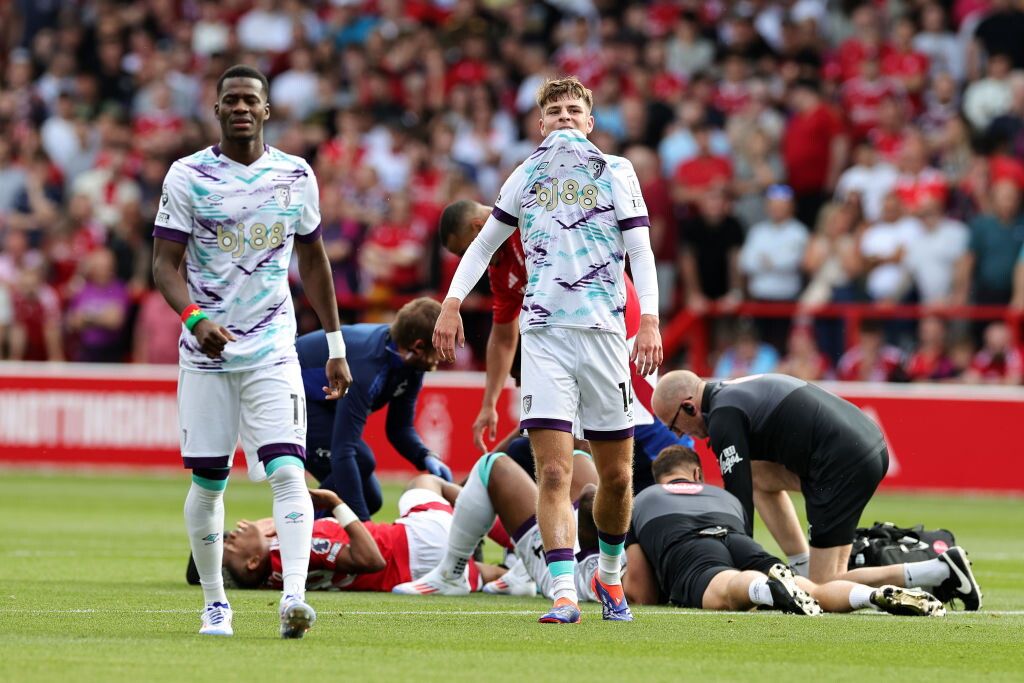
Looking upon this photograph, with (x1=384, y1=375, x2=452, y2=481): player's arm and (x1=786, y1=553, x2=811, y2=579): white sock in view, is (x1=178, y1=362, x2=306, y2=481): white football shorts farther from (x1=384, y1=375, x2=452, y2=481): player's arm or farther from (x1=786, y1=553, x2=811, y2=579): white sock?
(x1=786, y1=553, x2=811, y2=579): white sock

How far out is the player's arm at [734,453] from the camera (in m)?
9.49

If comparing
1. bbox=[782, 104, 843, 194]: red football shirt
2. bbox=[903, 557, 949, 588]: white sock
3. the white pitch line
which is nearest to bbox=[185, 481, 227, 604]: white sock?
the white pitch line

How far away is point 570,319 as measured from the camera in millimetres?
8297

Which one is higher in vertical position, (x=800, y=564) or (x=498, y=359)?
(x=498, y=359)

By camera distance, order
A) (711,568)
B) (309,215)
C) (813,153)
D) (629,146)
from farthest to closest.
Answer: (629,146)
(813,153)
(711,568)
(309,215)

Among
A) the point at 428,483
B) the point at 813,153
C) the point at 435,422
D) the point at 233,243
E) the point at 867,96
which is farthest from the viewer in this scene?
the point at 867,96

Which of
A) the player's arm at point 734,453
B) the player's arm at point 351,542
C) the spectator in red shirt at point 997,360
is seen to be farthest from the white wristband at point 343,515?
the spectator in red shirt at point 997,360

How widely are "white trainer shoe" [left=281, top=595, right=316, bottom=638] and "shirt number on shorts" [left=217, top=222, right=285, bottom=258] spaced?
1.56 meters

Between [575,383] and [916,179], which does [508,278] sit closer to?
[575,383]

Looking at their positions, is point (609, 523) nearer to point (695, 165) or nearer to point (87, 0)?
point (695, 165)

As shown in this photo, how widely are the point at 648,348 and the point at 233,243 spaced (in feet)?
Answer: 6.31

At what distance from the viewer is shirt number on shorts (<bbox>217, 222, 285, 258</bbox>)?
7846mm

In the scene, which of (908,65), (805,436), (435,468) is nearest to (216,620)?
(805,436)

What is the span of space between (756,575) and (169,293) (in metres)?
3.44
